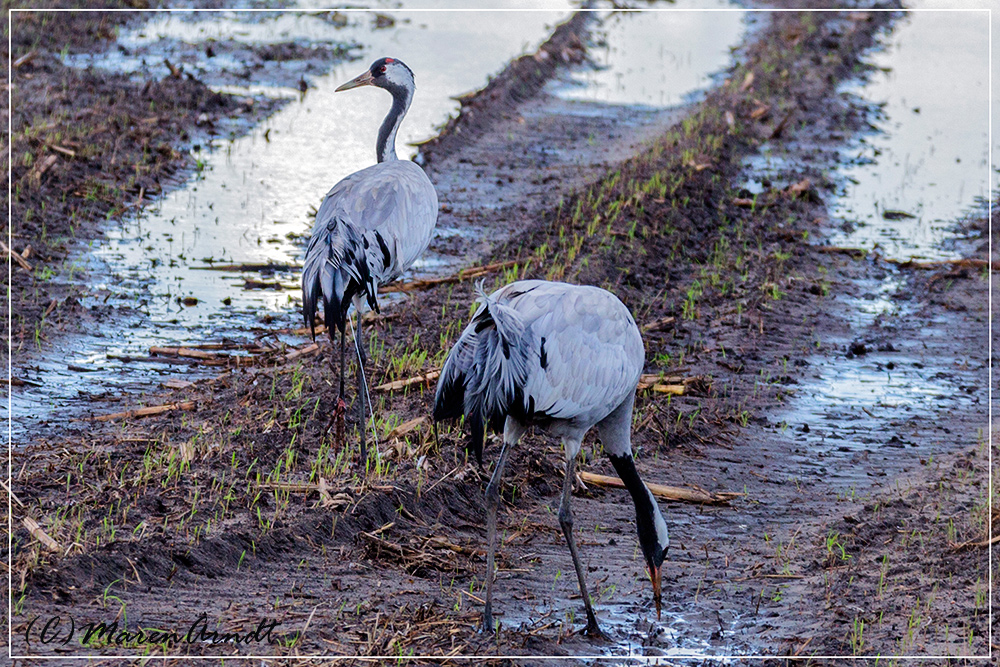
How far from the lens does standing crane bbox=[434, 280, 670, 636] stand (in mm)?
4496

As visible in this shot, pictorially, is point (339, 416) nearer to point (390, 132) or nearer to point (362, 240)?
point (362, 240)

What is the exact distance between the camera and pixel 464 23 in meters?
18.4

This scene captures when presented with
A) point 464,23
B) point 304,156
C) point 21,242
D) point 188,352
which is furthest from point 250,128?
point 464,23

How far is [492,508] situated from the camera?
4.79 metres

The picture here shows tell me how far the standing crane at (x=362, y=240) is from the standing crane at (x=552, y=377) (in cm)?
128

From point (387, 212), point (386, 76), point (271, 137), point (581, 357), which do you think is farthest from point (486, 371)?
point (271, 137)

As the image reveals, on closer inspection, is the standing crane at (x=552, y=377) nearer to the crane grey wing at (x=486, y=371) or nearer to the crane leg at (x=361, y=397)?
the crane grey wing at (x=486, y=371)

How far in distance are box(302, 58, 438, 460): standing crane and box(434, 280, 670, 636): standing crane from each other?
4.20 feet

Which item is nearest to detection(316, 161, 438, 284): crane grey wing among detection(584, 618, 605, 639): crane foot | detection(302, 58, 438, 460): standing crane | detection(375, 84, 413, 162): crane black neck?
detection(302, 58, 438, 460): standing crane

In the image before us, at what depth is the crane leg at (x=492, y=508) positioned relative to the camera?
4.59 metres

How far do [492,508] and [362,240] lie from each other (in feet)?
6.17

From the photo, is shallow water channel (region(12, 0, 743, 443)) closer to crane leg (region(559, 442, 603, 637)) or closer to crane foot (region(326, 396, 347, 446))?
crane foot (region(326, 396, 347, 446))

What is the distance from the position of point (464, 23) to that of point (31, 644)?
51.3 ft

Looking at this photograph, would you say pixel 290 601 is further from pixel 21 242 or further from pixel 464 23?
pixel 464 23
